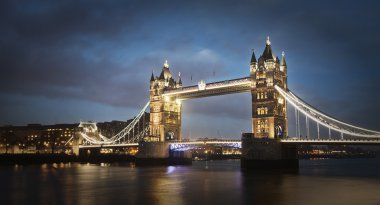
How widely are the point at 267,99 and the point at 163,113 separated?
2573 cm

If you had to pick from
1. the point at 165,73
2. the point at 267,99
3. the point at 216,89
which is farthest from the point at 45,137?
the point at 267,99

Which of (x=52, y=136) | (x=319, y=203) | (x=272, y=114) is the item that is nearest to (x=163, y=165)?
(x=272, y=114)

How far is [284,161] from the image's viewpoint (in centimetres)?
5597

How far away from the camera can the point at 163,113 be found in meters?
80.1

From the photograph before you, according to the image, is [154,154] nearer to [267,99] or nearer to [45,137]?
[267,99]

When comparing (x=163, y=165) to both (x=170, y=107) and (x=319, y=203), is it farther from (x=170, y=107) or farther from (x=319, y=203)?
(x=319, y=203)

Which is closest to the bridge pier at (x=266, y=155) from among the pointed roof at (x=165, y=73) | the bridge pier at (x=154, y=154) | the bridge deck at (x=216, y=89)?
the bridge deck at (x=216, y=89)

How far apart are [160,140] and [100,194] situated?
162 feet

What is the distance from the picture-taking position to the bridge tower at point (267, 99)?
59.9 meters

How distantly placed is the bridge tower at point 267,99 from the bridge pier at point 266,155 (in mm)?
2832

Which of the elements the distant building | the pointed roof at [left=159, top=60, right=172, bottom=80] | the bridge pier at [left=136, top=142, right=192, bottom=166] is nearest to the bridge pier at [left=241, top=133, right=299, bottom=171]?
the bridge pier at [left=136, top=142, right=192, bottom=166]

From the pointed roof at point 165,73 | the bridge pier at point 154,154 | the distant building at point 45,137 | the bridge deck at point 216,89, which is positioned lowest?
the bridge pier at point 154,154

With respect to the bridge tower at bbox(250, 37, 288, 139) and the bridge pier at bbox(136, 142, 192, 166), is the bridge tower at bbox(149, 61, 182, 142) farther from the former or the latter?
the bridge tower at bbox(250, 37, 288, 139)

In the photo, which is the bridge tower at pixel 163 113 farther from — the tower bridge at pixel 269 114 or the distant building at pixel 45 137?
the distant building at pixel 45 137
